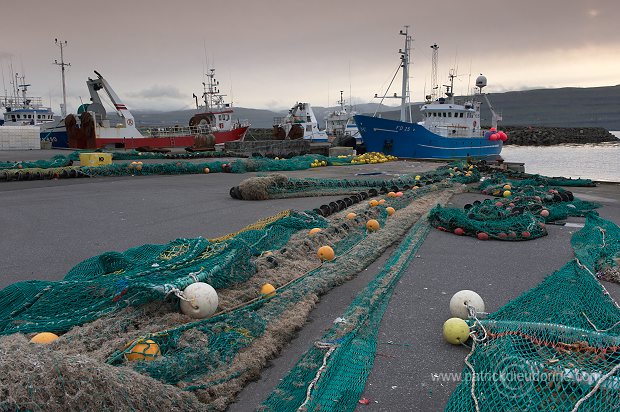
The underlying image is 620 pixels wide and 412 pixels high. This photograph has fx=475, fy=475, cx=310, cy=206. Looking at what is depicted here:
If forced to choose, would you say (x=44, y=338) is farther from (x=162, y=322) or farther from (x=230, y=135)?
(x=230, y=135)

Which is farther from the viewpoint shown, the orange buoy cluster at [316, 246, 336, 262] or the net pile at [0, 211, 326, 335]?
the orange buoy cluster at [316, 246, 336, 262]

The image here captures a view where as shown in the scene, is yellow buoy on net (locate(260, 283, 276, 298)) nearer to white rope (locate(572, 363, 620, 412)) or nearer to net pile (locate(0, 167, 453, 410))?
net pile (locate(0, 167, 453, 410))

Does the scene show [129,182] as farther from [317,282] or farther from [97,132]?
[97,132]

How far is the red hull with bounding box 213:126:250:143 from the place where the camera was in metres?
33.0

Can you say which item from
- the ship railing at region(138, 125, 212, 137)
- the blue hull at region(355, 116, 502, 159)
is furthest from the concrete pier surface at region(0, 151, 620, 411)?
the ship railing at region(138, 125, 212, 137)

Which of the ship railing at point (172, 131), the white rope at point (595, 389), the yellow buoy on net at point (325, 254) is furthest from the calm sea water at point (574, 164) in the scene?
the white rope at point (595, 389)

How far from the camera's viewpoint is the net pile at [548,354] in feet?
6.54

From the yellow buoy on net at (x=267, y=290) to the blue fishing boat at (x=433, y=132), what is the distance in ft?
77.0

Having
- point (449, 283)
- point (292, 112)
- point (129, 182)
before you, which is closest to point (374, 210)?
point (449, 283)

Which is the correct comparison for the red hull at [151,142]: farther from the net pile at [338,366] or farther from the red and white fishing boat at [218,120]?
the net pile at [338,366]

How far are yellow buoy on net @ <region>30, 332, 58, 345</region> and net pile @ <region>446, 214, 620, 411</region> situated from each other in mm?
2037

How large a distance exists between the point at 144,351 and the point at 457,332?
1816 mm

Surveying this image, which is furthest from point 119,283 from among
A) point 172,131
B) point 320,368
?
point 172,131

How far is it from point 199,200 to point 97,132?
865 inches
